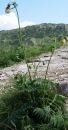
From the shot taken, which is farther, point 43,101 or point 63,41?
point 43,101

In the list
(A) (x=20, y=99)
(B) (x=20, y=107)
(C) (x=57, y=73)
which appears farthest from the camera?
(C) (x=57, y=73)

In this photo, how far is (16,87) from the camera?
3826 mm

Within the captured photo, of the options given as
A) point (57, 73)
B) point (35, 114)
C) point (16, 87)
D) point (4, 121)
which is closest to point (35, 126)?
point (35, 114)

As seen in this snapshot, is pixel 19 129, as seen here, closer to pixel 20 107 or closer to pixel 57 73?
pixel 20 107

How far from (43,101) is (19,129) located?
0.43m

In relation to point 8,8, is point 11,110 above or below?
below

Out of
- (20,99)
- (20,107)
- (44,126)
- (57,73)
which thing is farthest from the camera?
(57,73)

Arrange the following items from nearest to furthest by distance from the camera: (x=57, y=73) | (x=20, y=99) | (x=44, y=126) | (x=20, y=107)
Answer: (x=44, y=126)
(x=20, y=107)
(x=20, y=99)
(x=57, y=73)

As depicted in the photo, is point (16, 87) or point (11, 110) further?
point (16, 87)

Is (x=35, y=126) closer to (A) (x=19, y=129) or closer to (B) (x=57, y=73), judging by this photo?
(A) (x=19, y=129)

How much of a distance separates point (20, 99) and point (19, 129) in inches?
18.3

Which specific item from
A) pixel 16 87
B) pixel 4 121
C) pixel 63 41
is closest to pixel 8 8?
pixel 63 41

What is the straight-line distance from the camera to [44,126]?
3219mm

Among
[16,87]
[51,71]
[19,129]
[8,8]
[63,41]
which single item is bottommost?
[51,71]
